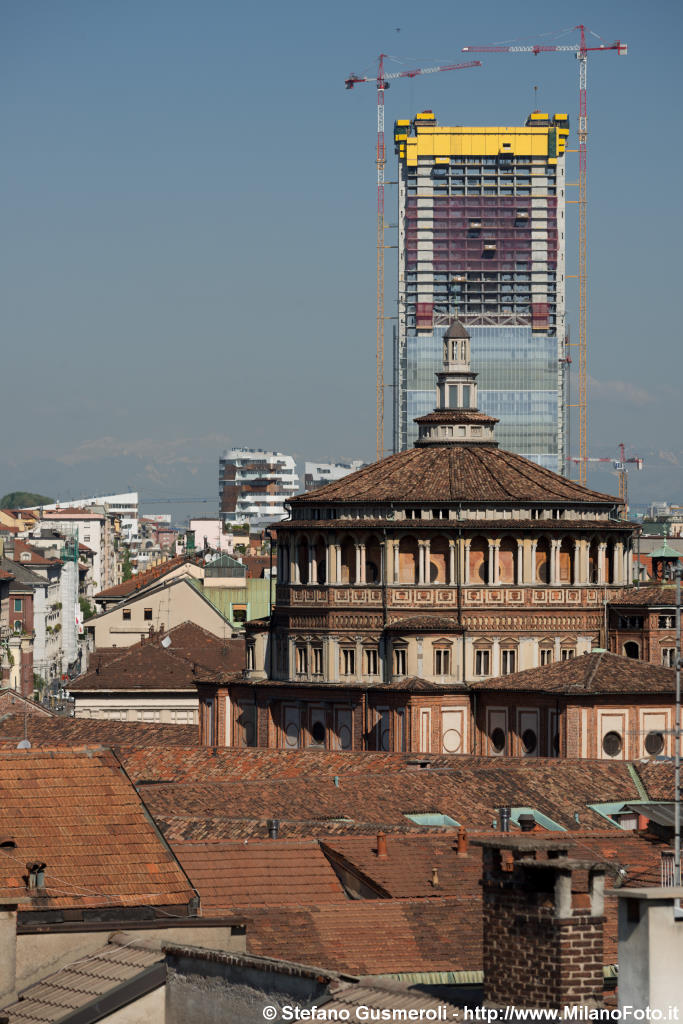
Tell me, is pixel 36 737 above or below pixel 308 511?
below

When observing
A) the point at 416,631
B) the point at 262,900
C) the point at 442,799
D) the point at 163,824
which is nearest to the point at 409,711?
the point at 416,631

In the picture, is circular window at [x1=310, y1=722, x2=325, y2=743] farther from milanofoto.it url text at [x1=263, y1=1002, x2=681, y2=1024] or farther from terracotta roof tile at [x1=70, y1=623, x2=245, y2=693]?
milanofoto.it url text at [x1=263, y1=1002, x2=681, y2=1024]

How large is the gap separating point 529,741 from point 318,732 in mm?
11116

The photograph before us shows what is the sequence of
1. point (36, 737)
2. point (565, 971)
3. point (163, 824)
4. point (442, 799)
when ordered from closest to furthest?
point (565, 971) < point (163, 824) < point (442, 799) < point (36, 737)

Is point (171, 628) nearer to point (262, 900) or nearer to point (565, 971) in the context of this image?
point (262, 900)

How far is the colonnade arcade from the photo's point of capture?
11850 cm

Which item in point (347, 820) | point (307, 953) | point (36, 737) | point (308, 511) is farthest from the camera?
point (308, 511)

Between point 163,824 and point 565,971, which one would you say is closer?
point 565,971

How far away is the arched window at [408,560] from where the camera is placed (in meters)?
119

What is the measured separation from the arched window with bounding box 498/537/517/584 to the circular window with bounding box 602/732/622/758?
1252cm

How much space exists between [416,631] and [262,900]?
2562 inches

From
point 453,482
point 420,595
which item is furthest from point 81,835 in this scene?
point 453,482

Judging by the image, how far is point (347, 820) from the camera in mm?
72625

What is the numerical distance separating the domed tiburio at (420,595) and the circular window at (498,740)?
8.98ft
